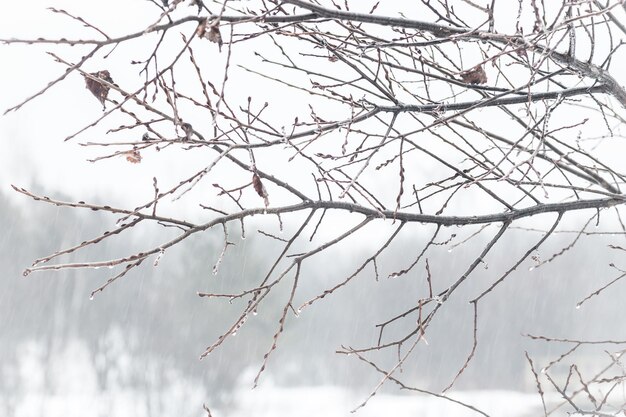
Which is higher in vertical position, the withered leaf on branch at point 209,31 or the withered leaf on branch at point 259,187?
the withered leaf on branch at point 209,31

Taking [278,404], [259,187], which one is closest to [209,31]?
[259,187]

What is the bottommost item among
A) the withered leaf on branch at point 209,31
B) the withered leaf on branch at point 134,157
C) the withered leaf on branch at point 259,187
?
the withered leaf on branch at point 259,187

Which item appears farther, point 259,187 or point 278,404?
point 278,404

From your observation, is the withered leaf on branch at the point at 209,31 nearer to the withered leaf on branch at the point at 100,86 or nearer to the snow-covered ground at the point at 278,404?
the withered leaf on branch at the point at 100,86

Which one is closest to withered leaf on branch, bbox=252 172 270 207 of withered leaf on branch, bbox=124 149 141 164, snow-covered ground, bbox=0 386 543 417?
withered leaf on branch, bbox=124 149 141 164

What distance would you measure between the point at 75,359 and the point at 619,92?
38.7ft

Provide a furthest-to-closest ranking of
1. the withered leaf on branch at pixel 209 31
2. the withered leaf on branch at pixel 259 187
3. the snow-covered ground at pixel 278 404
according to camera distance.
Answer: the snow-covered ground at pixel 278 404 → the withered leaf on branch at pixel 259 187 → the withered leaf on branch at pixel 209 31

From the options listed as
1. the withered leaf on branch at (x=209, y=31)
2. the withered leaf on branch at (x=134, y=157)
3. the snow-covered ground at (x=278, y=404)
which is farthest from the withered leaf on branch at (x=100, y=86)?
the snow-covered ground at (x=278, y=404)

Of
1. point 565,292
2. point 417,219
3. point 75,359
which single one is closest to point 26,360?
point 75,359

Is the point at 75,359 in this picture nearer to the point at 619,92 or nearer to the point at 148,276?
the point at 148,276

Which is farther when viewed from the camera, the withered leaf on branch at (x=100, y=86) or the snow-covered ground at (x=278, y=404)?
the snow-covered ground at (x=278, y=404)

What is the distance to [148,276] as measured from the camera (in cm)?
1303

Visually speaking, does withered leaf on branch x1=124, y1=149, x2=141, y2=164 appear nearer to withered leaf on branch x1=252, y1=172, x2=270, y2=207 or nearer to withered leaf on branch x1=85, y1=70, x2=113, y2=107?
withered leaf on branch x1=85, y1=70, x2=113, y2=107

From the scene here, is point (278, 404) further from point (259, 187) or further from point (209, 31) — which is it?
point (209, 31)
